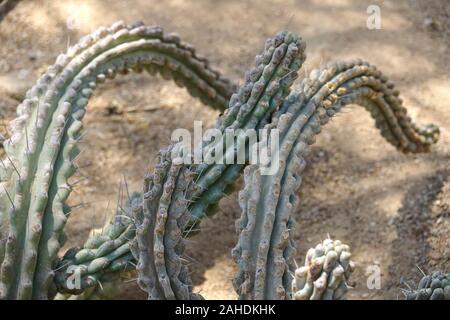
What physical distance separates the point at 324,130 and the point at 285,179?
163 cm

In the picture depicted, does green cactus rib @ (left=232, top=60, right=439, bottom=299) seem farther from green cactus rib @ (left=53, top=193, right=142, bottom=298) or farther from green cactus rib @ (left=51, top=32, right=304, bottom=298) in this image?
green cactus rib @ (left=53, top=193, right=142, bottom=298)

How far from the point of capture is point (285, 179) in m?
2.36

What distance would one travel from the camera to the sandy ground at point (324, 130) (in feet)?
11.0

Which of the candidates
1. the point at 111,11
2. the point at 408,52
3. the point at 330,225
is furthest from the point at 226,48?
the point at 330,225

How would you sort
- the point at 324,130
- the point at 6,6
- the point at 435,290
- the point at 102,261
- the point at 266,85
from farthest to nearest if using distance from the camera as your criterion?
the point at 6,6, the point at 324,130, the point at 266,85, the point at 102,261, the point at 435,290

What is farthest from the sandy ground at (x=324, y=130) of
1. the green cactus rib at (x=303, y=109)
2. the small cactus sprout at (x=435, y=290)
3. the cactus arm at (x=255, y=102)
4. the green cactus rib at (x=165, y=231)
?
the green cactus rib at (x=165, y=231)

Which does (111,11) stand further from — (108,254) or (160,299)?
(160,299)

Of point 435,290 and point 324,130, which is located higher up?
point 324,130

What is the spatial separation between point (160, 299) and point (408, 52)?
103 inches

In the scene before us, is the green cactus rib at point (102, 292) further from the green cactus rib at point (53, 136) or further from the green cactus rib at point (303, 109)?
the green cactus rib at point (303, 109)

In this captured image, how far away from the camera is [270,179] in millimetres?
2334

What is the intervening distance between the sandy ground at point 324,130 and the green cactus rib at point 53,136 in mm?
462

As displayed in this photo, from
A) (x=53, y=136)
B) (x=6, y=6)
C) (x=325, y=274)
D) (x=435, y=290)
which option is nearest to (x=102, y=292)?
(x=53, y=136)

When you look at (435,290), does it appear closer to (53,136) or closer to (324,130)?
(53,136)
